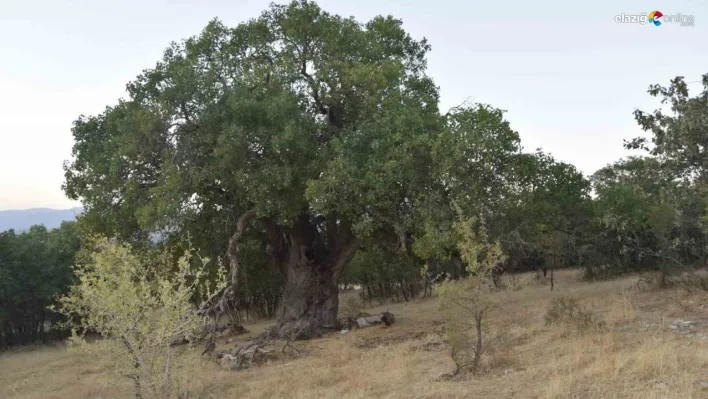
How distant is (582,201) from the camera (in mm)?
27766

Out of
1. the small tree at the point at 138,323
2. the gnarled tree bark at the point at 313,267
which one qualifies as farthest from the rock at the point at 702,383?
the gnarled tree bark at the point at 313,267

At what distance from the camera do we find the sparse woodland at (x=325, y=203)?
10.5m

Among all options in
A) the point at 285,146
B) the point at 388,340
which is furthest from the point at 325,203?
the point at 388,340

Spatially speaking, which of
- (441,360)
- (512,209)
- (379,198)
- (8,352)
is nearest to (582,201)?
(512,209)

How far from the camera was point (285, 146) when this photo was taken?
1666 centimetres

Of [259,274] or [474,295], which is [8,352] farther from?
[474,295]

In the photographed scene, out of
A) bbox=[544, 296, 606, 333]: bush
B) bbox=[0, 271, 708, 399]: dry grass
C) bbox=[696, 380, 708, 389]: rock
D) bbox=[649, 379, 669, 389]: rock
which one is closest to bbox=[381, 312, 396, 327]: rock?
bbox=[0, 271, 708, 399]: dry grass

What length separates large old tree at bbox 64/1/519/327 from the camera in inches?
628

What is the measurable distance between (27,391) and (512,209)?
14567mm

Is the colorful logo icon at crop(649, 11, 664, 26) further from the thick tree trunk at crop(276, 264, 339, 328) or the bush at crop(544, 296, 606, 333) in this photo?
the thick tree trunk at crop(276, 264, 339, 328)

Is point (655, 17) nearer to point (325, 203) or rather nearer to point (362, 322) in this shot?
point (325, 203)

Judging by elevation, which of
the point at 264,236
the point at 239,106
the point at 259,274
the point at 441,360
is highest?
the point at 239,106

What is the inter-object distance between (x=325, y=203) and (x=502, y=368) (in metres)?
7.33

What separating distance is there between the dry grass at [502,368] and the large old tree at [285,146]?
3640 millimetres
